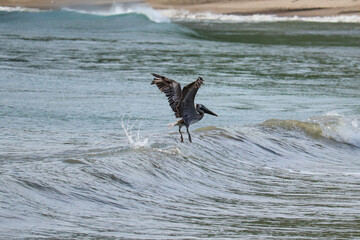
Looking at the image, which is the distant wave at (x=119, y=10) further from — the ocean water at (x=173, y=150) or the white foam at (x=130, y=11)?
the ocean water at (x=173, y=150)

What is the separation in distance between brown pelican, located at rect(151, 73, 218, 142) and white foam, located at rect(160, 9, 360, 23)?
51367mm

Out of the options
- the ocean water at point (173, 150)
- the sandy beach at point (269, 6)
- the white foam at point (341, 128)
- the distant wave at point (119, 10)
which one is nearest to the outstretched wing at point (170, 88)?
the ocean water at point (173, 150)

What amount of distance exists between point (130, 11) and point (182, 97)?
43.1 m

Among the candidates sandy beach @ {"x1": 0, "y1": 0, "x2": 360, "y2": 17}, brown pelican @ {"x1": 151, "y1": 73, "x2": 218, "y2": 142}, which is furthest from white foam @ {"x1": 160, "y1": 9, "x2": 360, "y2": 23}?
brown pelican @ {"x1": 151, "y1": 73, "x2": 218, "y2": 142}

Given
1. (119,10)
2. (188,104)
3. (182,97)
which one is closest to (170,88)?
(182,97)

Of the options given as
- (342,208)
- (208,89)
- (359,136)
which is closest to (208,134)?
(359,136)

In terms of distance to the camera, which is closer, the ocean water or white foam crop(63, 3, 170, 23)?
the ocean water

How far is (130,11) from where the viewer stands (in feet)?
167

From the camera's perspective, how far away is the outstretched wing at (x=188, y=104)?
8.17 metres

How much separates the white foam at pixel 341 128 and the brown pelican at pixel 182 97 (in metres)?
4.09

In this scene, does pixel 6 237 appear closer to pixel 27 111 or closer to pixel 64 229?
pixel 64 229

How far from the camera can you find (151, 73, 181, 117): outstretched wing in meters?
7.96

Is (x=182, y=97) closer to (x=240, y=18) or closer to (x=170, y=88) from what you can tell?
(x=170, y=88)

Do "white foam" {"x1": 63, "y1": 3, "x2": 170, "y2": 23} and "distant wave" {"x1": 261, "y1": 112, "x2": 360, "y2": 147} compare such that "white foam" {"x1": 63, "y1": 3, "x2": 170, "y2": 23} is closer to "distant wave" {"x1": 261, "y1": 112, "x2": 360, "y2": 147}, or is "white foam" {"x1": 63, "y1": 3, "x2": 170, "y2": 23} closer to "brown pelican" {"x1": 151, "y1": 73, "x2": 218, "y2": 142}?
"distant wave" {"x1": 261, "y1": 112, "x2": 360, "y2": 147}
